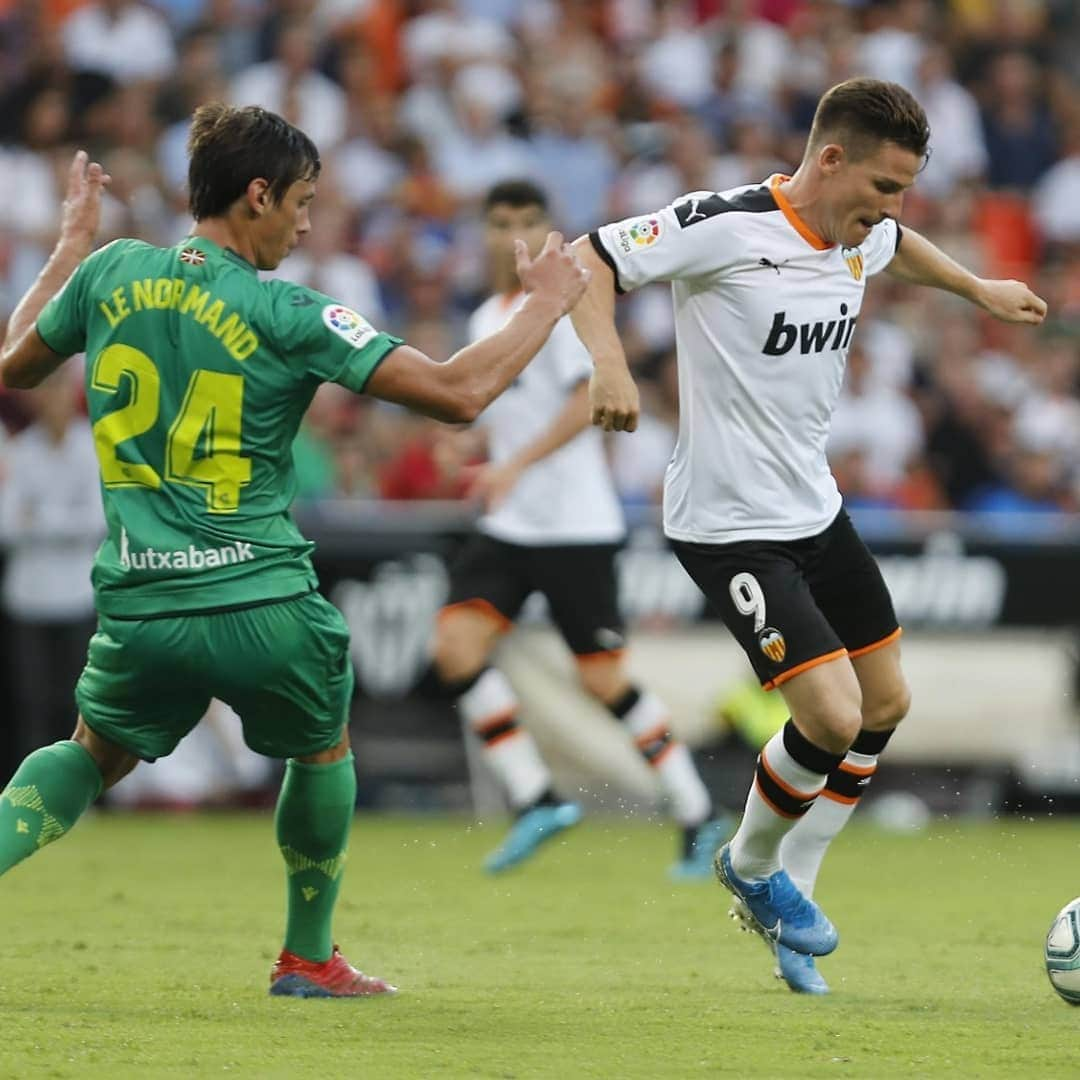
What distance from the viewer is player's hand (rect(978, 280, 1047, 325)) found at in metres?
6.73

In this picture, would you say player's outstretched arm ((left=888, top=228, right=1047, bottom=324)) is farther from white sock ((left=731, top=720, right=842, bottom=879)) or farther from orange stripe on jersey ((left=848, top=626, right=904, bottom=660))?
white sock ((left=731, top=720, right=842, bottom=879))

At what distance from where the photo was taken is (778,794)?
20.5 feet

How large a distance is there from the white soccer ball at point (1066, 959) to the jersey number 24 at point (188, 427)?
250 centimetres

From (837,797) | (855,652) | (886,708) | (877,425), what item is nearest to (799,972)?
(837,797)

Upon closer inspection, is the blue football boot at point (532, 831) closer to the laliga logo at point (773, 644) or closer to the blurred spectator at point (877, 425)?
the laliga logo at point (773, 644)

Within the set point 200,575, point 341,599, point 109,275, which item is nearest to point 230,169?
point 109,275

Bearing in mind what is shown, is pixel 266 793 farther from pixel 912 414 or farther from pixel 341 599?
pixel 912 414

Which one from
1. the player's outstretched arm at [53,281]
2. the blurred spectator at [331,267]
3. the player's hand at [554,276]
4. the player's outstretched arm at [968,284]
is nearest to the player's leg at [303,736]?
the player's outstretched arm at [53,281]

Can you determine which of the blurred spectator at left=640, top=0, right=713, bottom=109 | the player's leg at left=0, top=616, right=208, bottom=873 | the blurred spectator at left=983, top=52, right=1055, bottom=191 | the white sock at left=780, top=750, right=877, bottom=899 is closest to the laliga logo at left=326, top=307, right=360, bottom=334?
the player's leg at left=0, top=616, right=208, bottom=873

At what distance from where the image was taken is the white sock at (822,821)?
6.69m

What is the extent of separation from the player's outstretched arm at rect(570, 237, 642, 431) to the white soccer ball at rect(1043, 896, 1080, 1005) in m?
1.80

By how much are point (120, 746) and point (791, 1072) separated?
1.90 m

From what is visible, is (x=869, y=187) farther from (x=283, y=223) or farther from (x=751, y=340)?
(x=283, y=223)

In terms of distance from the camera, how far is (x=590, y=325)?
20.3ft
